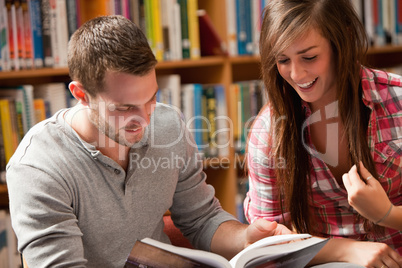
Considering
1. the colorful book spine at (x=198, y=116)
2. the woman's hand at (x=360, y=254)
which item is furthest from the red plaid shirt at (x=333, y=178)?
the colorful book spine at (x=198, y=116)

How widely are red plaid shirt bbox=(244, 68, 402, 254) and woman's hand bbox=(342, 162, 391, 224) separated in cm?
20

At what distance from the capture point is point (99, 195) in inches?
45.2

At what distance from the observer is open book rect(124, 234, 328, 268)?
3.18 ft

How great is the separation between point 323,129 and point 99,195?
24.9 inches

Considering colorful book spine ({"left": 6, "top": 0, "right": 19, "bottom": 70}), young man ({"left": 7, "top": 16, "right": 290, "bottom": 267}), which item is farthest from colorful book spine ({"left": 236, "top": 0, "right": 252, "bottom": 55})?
young man ({"left": 7, "top": 16, "right": 290, "bottom": 267})

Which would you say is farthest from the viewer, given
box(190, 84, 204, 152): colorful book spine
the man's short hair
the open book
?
box(190, 84, 204, 152): colorful book spine

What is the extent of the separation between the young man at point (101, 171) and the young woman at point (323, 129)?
0.19m

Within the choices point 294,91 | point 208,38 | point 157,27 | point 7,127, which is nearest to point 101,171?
point 294,91

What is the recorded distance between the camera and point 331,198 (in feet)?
4.52

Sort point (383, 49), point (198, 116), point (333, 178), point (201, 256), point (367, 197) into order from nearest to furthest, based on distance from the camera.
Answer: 1. point (201, 256)
2. point (367, 197)
3. point (333, 178)
4. point (198, 116)
5. point (383, 49)

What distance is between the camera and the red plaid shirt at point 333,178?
1332mm

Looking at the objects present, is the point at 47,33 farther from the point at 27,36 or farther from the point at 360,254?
the point at 360,254

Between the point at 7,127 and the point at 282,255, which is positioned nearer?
Answer: the point at 282,255

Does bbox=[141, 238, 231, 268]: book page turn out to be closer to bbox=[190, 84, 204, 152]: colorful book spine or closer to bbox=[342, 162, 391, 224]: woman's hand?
bbox=[342, 162, 391, 224]: woman's hand
